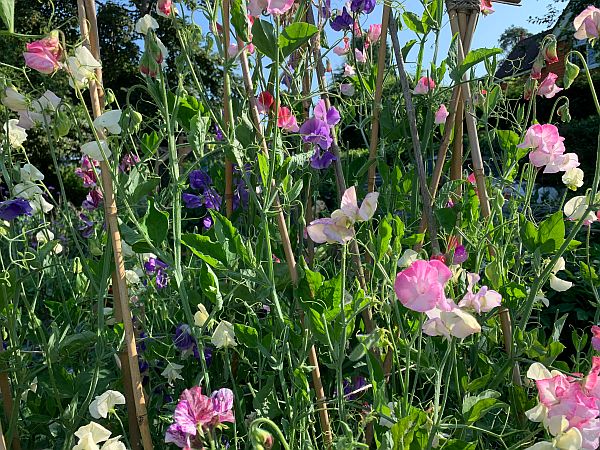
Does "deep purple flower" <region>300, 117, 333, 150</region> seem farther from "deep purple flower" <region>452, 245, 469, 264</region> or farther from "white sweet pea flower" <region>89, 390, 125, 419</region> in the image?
"white sweet pea flower" <region>89, 390, 125, 419</region>

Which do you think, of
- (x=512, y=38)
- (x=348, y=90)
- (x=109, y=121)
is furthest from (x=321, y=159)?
(x=512, y=38)

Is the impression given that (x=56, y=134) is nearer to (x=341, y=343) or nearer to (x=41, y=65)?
(x=41, y=65)

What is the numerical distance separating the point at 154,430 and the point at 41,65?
62 centimetres

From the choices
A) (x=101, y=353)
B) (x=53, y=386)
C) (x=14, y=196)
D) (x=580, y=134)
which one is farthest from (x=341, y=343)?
(x=580, y=134)

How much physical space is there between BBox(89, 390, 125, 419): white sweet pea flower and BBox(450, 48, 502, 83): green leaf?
71 centimetres

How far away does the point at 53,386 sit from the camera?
3.13 feet

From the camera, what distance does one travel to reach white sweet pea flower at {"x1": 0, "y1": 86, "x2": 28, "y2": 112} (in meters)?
0.95

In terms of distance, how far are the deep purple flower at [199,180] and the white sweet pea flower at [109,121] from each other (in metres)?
0.54

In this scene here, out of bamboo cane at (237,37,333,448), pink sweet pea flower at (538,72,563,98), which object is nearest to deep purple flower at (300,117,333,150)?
bamboo cane at (237,37,333,448)

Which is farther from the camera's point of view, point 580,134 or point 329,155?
point 580,134

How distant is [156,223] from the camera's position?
0.86 meters

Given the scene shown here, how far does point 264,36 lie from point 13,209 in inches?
21.2

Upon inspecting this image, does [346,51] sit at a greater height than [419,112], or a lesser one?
greater

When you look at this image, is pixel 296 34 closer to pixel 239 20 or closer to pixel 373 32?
pixel 239 20
